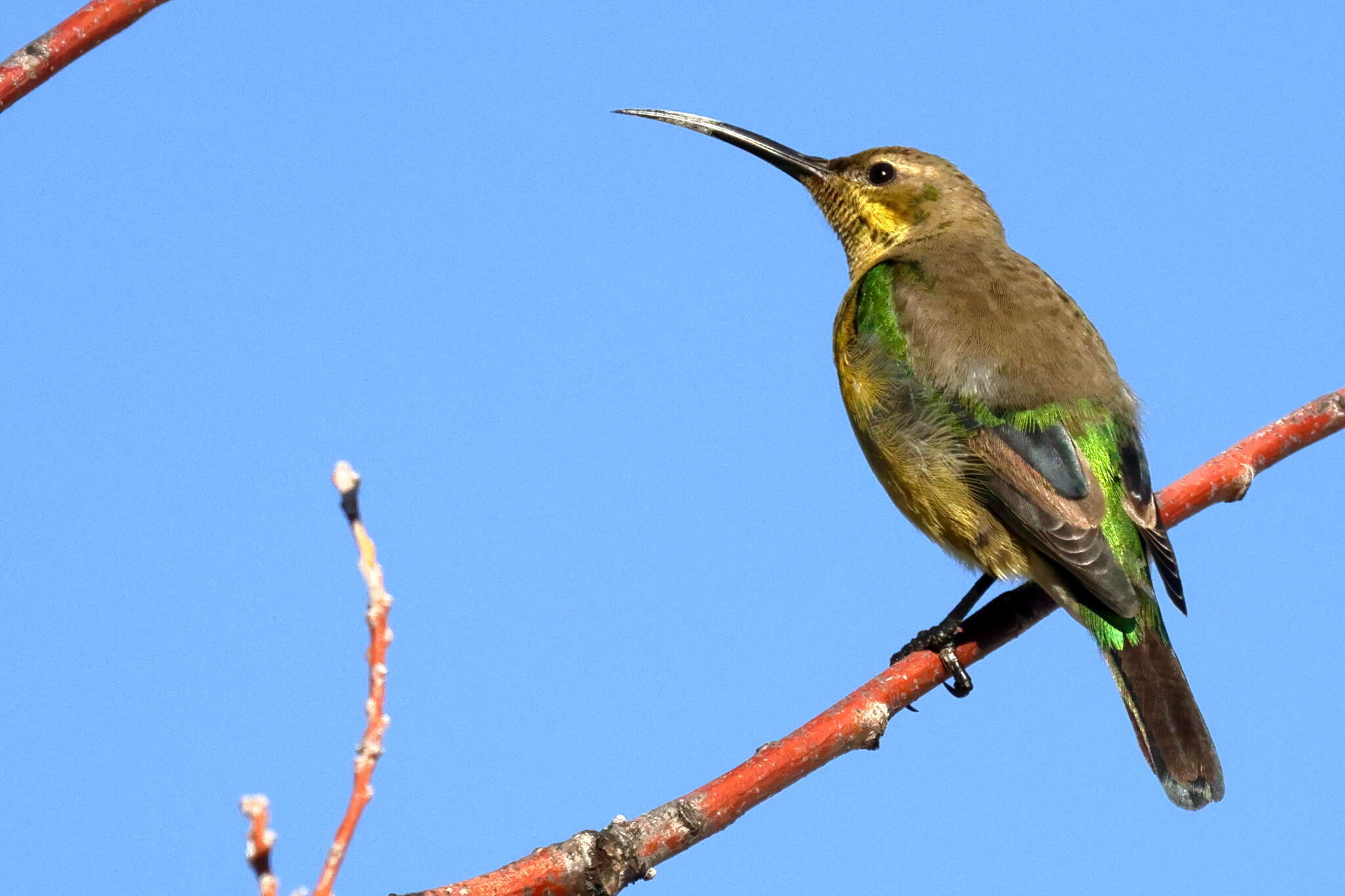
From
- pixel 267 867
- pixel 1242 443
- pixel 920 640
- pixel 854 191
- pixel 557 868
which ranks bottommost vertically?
pixel 267 867

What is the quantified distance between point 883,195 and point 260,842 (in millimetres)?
5641

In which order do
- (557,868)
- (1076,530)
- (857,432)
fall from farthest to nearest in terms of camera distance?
(857,432) < (1076,530) < (557,868)

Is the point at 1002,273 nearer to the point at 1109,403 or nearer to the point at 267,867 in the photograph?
the point at 1109,403

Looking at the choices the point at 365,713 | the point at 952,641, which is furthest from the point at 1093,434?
the point at 365,713

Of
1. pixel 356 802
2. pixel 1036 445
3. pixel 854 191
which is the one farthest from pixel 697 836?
pixel 854 191

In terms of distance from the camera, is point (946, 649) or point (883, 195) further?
point (883, 195)

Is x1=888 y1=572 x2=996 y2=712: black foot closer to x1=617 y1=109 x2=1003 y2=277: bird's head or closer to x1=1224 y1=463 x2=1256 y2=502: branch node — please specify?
x1=1224 y1=463 x2=1256 y2=502: branch node

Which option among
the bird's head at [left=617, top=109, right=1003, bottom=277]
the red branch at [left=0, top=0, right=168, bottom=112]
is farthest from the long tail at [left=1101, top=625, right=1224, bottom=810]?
the red branch at [left=0, top=0, right=168, bottom=112]

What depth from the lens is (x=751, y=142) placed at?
6.58m

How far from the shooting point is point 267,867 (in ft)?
4.24

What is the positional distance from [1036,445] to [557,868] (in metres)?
2.78

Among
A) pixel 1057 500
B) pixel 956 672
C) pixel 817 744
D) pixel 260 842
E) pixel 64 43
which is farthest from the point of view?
pixel 1057 500

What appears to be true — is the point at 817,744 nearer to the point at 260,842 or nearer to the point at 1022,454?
the point at 1022,454

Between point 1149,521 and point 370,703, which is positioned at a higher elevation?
point 1149,521
